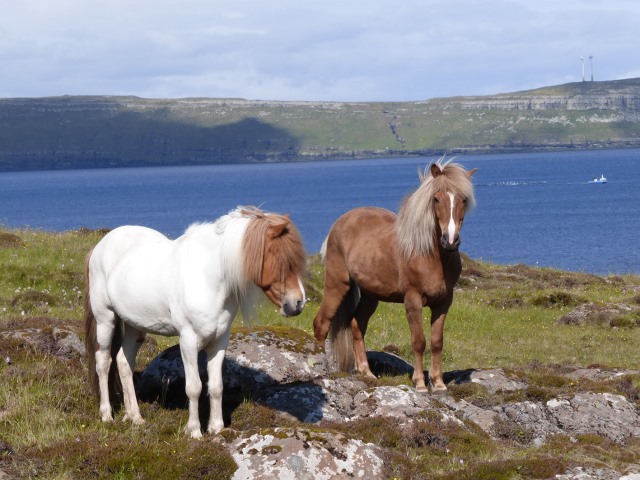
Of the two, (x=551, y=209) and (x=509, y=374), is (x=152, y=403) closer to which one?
(x=509, y=374)

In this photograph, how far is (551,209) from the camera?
5027 inches

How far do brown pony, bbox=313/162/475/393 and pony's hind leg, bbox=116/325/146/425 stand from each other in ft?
12.0

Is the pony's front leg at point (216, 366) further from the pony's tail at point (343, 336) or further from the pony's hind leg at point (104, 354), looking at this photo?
the pony's tail at point (343, 336)

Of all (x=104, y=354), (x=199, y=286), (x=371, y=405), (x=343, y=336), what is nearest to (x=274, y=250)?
(x=199, y=286)

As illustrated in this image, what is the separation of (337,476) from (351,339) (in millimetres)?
5753

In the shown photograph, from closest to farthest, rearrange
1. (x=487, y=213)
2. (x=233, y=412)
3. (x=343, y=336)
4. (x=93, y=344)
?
1. (x=233, y=412)
2. (x=93, y=344)
3. (x=343, y=336)
4. (x=487, y=213)

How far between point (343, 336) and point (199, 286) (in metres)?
4.76

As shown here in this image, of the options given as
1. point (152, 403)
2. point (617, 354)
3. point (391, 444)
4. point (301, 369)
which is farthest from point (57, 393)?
point (617, 354)

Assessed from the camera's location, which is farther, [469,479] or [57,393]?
[57,393]

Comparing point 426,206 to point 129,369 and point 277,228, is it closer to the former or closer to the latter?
point 277,228

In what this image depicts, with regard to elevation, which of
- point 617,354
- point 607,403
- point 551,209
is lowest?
point 551,209

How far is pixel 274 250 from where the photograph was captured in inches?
389

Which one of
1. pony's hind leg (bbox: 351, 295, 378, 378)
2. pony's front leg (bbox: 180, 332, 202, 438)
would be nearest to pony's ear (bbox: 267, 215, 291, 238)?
pony's front leg (bbox: 180, 332, 202, 438)

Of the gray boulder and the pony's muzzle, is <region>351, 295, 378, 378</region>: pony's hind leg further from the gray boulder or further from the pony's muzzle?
the gray boulder
